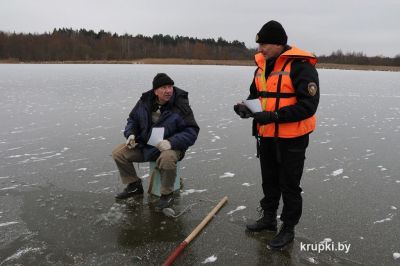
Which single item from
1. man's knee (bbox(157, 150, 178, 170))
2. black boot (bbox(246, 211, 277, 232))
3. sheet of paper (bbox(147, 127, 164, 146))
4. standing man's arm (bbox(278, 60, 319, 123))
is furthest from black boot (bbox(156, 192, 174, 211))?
standing man's arm (bbox(278, 60, 319, 123))

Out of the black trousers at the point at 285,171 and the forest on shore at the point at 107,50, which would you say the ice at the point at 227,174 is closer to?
the black trousers at the point at 285,171

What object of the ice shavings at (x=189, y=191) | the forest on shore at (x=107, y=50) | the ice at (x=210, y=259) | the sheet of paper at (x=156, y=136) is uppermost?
the forest on shore at (x=107, y=50)

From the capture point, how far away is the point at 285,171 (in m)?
3.61

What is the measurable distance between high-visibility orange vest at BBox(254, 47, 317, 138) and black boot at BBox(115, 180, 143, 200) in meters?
1.96

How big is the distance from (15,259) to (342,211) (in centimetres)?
332

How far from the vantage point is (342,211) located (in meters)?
4.45

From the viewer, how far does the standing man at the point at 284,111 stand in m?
3.35

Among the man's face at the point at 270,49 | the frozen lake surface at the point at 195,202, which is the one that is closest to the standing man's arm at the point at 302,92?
the man's face at the point at 270,49

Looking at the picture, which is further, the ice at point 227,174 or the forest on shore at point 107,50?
the forest on shore at point 107,50

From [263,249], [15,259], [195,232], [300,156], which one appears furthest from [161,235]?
[300,156]

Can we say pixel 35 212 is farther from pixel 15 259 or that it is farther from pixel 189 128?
pixel 189 128

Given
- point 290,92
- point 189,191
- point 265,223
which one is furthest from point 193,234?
point 290,92

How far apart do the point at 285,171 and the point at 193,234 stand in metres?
1.03

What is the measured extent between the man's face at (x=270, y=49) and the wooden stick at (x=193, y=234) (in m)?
1.73
